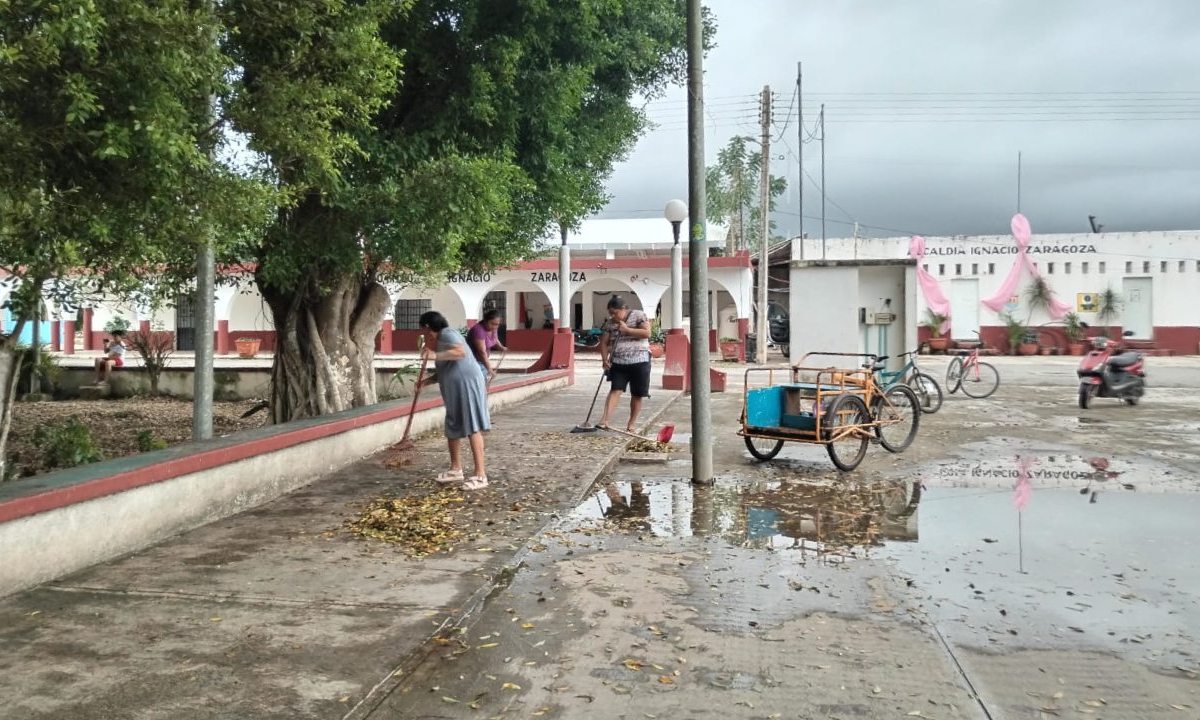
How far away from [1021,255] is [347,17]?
33.1 meters

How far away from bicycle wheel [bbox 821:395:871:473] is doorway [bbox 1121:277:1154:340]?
30.6 meters

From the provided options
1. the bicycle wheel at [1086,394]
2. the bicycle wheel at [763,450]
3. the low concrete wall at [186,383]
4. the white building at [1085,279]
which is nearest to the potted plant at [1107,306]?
the white building at [1085,279]

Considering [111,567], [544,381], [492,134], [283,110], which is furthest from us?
[544,381]

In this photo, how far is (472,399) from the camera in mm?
7227

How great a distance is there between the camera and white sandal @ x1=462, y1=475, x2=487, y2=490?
7272 mm

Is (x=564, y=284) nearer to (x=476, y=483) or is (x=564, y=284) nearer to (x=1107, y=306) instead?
(x=476, y=483)

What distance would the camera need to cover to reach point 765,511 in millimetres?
6691

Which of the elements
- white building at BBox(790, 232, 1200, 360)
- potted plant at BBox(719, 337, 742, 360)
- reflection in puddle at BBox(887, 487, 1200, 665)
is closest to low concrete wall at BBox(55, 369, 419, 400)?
reflection in puddle at BBox(887, 487, 1200, 665)

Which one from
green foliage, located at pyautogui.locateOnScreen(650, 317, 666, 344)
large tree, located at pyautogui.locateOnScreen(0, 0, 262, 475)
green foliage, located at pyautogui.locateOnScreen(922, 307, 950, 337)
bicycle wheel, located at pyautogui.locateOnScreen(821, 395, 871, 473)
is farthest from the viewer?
green foliage, located at pyautogui.locateOnScreen(922, 307, 950, 337)

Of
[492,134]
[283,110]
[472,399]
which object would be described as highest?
[492,134]

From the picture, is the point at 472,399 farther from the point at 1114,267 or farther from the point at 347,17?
the point at 1114,267

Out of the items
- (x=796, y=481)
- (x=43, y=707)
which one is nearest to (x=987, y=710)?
(x=43, y=707)

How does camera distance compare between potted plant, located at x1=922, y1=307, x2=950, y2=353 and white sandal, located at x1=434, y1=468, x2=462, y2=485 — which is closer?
white sandal, located at x1=434, y1=468, x2=462, y2=485

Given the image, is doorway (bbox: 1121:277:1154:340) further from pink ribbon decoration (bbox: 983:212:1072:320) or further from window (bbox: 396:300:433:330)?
window (bbox: 396:300:433:330)
